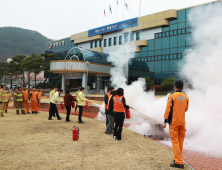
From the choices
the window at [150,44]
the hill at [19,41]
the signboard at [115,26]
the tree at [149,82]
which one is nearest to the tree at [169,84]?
the tree at [149,82]

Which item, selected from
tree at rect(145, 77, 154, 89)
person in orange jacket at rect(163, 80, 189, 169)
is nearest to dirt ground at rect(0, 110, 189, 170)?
person in orange jacket at rect(163, 80, 189, 169)

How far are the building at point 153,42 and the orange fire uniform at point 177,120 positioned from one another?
2203 cm

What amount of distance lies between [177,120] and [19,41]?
429 ft

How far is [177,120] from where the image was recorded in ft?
12.1

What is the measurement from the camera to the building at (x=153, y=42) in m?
24.1

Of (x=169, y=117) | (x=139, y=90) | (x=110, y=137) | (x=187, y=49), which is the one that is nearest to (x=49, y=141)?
(x=110, y=137)

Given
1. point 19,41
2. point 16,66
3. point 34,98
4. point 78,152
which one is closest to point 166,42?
point 34,98

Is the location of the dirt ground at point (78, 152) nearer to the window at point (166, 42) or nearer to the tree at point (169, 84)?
the tree at point (169, 84)

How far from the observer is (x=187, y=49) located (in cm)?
2355

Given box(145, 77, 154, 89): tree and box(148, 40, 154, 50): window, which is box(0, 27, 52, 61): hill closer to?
box(148, 40, 154, 50): window

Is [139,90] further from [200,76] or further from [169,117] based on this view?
[169,117]

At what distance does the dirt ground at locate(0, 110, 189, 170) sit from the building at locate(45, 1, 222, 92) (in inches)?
849

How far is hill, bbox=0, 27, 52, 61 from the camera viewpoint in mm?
102206

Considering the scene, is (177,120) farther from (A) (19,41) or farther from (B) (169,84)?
(A) (19,41)
